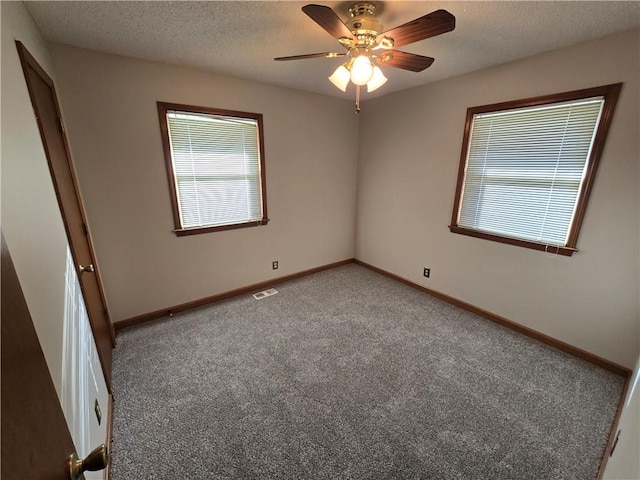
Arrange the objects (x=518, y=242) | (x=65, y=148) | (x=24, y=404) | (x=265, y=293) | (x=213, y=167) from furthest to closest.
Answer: (x=265, y=293), (x=213, y=167), (x=518, y=242), (x=65, y=148), (x=24, y=404)

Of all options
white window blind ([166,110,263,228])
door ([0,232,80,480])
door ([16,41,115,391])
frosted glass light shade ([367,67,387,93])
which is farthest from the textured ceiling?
door ([0,232,80,480])

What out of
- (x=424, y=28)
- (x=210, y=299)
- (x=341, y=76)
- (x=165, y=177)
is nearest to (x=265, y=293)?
(x=210, y=299)

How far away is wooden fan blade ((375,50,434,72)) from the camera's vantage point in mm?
1734

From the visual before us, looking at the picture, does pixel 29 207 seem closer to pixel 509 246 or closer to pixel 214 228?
pixel 214 228

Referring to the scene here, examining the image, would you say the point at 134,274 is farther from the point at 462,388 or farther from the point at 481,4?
the point at 481,4

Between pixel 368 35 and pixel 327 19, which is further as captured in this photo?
pixel 368 35

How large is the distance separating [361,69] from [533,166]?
1.78m

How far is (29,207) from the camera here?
1.07 metres

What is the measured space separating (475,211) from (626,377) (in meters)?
1.66

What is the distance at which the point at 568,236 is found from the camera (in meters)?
2.25

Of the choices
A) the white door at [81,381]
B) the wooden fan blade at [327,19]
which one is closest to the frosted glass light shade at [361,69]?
the wooden fan blade at [327,19]

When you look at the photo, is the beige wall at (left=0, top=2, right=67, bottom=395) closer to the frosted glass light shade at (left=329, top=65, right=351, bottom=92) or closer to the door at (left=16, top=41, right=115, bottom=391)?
the door at (left=16, top=41, right=115, bottom=391)

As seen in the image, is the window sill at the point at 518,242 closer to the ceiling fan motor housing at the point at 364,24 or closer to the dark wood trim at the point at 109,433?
the ceiling fan motor housing at the point at 364,24

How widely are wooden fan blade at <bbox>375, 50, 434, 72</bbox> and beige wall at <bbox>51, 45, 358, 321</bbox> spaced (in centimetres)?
161
